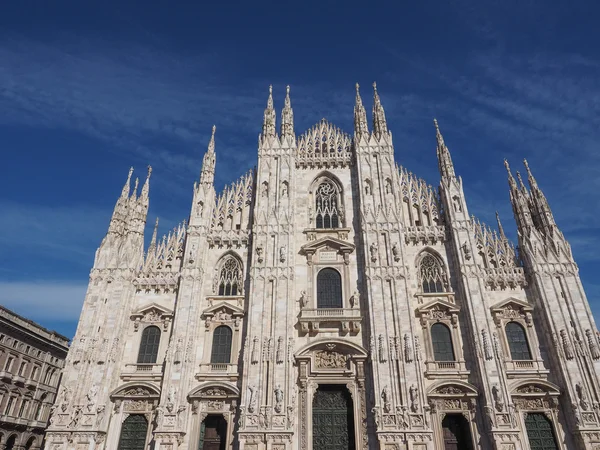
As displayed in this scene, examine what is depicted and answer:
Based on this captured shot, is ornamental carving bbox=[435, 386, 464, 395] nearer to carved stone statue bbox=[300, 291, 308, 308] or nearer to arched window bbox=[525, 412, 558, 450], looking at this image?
arched window bbox=[525, 412, 558, 450]

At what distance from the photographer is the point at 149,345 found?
26.0 m

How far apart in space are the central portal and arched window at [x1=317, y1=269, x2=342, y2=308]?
15.6 feet

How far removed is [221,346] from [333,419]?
7.54 m

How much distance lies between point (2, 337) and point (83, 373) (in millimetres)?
16624

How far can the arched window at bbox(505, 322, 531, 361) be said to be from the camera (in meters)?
24.3

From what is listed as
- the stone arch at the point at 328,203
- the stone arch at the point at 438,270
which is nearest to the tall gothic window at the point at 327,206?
the stone arch at the point at 328,203

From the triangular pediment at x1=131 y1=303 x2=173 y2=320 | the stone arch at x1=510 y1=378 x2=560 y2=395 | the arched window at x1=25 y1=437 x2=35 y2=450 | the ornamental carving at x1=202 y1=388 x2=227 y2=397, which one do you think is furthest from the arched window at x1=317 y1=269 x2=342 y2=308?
the arched window at x1=25 y1=437 x2=35 y2=450

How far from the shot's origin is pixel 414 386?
22953 mm

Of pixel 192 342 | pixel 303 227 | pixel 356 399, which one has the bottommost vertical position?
pixel 356 399

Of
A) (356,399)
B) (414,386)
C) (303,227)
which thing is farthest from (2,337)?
(414,386)

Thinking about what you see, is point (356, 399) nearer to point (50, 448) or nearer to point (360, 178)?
point (360, 178)

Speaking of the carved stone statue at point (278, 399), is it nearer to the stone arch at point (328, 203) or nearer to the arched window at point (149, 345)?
the arched window at point (149, 345)

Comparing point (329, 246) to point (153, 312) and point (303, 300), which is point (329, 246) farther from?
point (153, 312)

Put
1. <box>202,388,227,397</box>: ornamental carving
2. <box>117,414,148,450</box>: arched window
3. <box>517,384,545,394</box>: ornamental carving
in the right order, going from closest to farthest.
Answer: <box>517,384,545,394</box>: ornamental carving < <box>117,414,148,450</box>: arched window < <box>202,388,227,397</box>: ornamental carving
